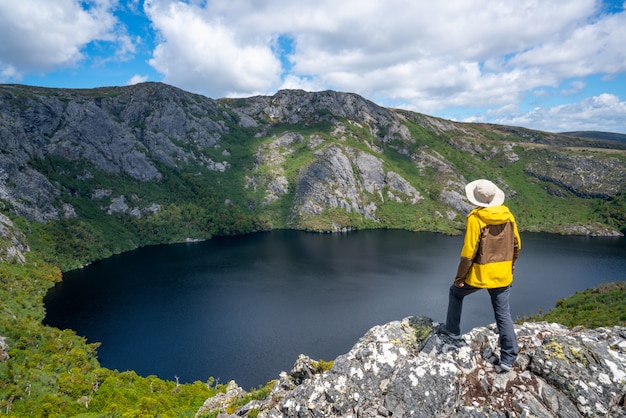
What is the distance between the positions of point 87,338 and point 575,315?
9010 centimetres

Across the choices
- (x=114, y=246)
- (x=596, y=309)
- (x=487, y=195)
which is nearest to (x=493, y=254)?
(x=487, y=195)

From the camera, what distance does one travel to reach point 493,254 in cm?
1084

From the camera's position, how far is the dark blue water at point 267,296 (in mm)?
67188

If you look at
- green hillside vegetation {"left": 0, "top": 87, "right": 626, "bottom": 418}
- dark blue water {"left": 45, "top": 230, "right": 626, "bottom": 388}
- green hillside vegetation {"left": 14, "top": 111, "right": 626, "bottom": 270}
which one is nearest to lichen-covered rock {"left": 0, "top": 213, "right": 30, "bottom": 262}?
green hillside vegetation {"left": 0, "top": 87, "right": 626, "bottom": 418}

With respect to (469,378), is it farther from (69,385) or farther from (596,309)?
(69,385)

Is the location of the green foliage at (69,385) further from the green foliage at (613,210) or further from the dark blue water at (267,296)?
the green foliage at (613,210)

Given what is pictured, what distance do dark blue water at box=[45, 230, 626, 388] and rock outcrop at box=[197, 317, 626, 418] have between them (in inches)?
1978

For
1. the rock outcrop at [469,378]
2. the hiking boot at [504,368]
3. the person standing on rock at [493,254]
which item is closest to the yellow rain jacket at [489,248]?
the person standing on rock at [493,254]

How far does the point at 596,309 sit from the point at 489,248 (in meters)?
58.9

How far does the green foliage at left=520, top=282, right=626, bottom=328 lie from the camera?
44625 millimetres

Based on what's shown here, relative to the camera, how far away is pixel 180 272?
383ft

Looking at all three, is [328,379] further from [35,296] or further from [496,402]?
[35,296]

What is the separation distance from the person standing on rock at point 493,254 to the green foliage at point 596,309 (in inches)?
1522

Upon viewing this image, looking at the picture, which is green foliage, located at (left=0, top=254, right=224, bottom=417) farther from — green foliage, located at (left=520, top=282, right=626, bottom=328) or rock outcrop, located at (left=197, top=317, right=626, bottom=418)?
green foliage, located at (left=520, top=282, right=626, bottom=328)
